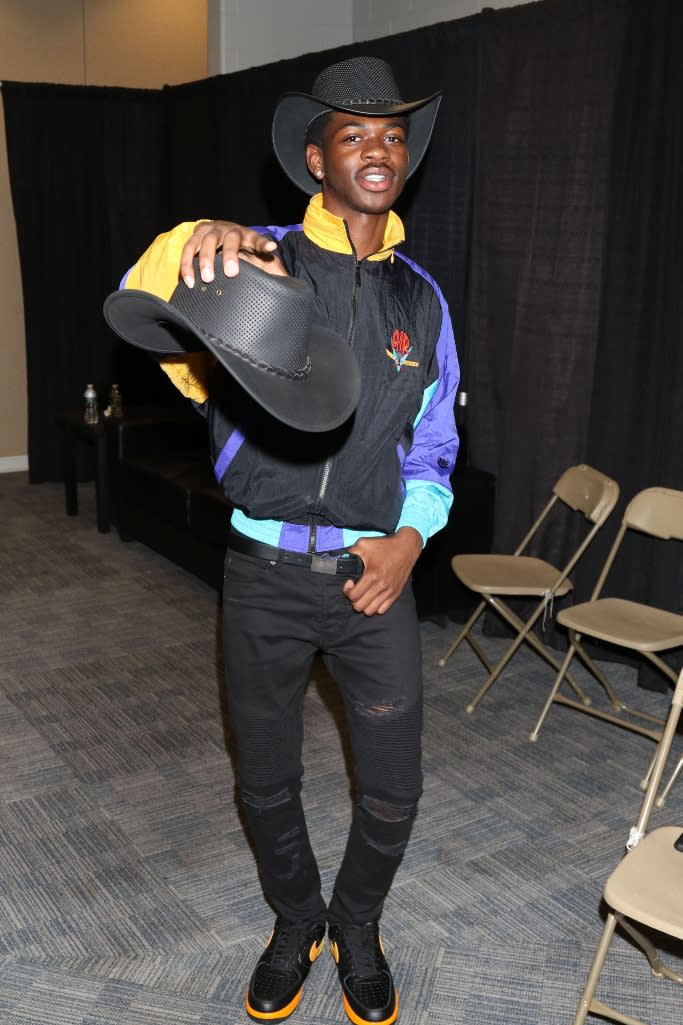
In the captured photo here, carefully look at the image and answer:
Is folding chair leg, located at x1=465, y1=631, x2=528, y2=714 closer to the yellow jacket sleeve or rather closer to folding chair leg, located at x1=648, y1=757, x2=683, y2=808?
folding chair leg, located at x1=648, y1=757, x2=683, y2=808

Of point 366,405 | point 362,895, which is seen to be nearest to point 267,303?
point 366,405

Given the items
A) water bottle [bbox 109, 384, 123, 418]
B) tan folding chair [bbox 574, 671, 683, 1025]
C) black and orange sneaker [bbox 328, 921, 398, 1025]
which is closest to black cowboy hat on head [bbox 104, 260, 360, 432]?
tan folding chair [bbox 574, 671, 683, 1025]

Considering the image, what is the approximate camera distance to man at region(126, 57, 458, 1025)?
192cm

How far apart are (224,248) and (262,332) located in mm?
134

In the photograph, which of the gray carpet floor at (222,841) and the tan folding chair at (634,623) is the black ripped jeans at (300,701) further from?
the tan folding chair at (634,623)

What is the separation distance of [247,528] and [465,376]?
106 inches

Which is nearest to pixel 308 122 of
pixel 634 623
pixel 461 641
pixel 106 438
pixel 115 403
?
pixel 634 623

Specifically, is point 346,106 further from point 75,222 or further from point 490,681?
point 75,222

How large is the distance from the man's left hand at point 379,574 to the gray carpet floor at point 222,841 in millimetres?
921

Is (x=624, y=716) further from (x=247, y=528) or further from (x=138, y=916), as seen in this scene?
(x=247, y=528)

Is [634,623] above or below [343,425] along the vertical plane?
below

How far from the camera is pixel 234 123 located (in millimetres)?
5836

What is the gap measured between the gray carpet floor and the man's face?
63.8 inches

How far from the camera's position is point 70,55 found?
6578mm
